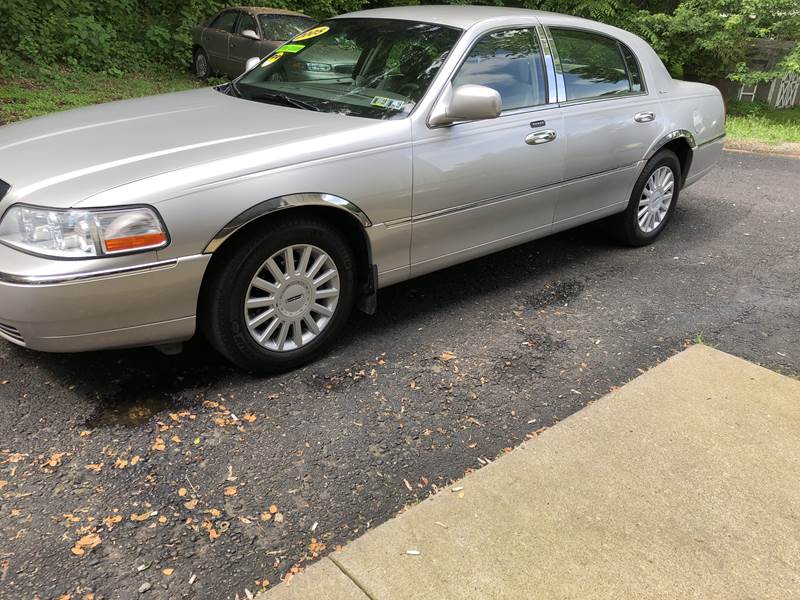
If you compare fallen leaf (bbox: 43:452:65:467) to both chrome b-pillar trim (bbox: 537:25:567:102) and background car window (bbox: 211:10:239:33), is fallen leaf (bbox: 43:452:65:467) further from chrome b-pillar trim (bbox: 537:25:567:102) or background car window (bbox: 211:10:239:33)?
background car window (bbox: 211:10:239:33)

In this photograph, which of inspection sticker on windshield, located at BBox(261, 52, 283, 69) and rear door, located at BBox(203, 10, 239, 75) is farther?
rear door, located at BBox(203, 10, 239, 75)

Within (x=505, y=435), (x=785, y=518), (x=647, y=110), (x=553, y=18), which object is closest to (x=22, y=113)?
(x=553, y=18)

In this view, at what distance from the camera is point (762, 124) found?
1236cm

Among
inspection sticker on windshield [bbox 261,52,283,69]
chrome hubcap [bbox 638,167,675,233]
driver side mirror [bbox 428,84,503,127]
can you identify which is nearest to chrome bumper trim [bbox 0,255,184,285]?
driver side mirror [bbox 428,84,503,127]

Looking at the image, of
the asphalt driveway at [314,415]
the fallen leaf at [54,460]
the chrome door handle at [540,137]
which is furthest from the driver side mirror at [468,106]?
the fallen leaf at [54,460]

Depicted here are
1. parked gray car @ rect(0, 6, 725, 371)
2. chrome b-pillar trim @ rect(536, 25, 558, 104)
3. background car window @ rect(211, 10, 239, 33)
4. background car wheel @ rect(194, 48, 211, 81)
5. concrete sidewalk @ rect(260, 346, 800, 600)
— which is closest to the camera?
concrete sidewalk @ rect(260, 346, 800, 600)

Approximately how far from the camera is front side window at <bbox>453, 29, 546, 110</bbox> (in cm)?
389

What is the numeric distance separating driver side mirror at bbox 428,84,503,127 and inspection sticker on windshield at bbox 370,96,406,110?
19 cm

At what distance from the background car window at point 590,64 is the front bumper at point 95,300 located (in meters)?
2.77

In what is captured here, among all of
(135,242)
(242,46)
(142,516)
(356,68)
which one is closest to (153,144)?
(135,242)

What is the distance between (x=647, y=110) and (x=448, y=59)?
1.92m

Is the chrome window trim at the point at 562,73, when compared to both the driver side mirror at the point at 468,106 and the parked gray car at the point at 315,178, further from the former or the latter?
the driver side mirror at the point at 468,106

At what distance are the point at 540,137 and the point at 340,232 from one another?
1.48 metres

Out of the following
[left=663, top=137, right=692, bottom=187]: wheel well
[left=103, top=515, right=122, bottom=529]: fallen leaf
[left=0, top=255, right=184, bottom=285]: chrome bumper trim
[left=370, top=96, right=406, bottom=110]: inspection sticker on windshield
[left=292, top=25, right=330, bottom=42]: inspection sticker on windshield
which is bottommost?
[left=103, top=515, right=122, bottom=529]: fallen leaf
